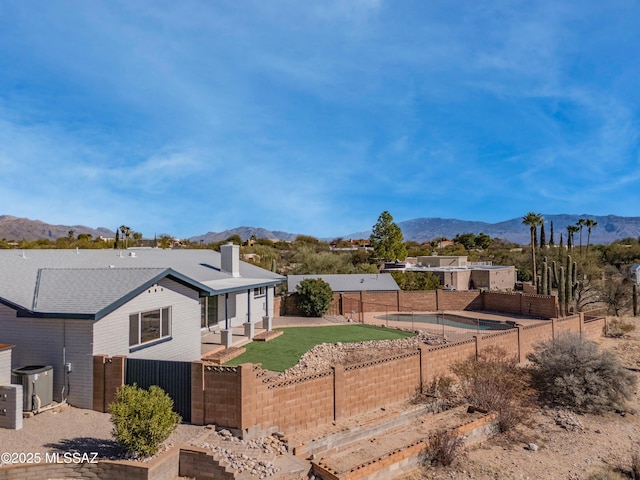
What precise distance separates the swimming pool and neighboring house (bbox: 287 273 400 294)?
104 inches

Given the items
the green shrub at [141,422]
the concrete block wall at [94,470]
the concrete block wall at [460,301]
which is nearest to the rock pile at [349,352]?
the green shrub at [141,422]

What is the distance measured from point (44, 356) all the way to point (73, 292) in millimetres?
1894

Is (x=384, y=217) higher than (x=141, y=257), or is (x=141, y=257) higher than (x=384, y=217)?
(x=384, y=217)

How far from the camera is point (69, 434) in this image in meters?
10.1

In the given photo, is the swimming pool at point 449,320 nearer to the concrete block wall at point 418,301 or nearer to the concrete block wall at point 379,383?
the concrete block wall at point 418,301

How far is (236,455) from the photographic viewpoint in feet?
31.8

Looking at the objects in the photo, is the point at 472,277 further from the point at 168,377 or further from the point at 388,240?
the point at 168,377

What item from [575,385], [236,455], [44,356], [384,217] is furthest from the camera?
[384,217]

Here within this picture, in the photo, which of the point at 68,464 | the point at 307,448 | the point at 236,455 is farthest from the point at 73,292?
the point at 307,448

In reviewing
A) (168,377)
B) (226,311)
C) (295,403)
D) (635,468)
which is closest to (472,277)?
(226,311)

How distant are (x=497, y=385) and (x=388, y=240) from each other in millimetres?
45690

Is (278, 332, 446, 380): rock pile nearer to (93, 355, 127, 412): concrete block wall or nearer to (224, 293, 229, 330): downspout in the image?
(224, 293, 229, 330): downspout

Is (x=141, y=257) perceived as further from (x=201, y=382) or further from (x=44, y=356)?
(x=201, y=382)

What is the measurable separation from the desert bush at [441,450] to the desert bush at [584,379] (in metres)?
6.65
